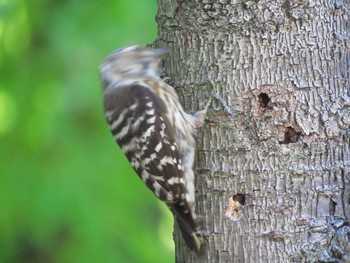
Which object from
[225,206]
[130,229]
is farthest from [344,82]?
[130,229]

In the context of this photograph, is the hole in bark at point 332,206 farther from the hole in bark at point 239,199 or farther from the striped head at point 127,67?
the striped head at point 127,67

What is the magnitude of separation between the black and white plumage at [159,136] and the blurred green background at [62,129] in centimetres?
73

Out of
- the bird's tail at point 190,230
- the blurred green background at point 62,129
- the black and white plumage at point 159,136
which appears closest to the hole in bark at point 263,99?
the black and white plumage at point 159,136

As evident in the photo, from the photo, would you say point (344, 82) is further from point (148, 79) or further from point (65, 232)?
point (65, 232)

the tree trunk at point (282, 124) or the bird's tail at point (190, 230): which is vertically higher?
the tree trunk at point (282, 124)

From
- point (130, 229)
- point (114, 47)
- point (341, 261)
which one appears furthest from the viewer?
point (130, 229)

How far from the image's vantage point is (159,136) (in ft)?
16.6

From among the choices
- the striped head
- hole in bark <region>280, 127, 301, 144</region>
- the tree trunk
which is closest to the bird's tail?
the tree trunk

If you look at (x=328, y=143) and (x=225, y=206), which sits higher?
(x=328, y=143)

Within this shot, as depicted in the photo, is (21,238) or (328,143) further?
(21,238)

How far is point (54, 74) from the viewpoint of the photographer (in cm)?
605

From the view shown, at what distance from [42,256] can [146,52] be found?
205 cm

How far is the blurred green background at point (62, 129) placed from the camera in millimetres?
6004

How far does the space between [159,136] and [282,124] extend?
0.76 metres
